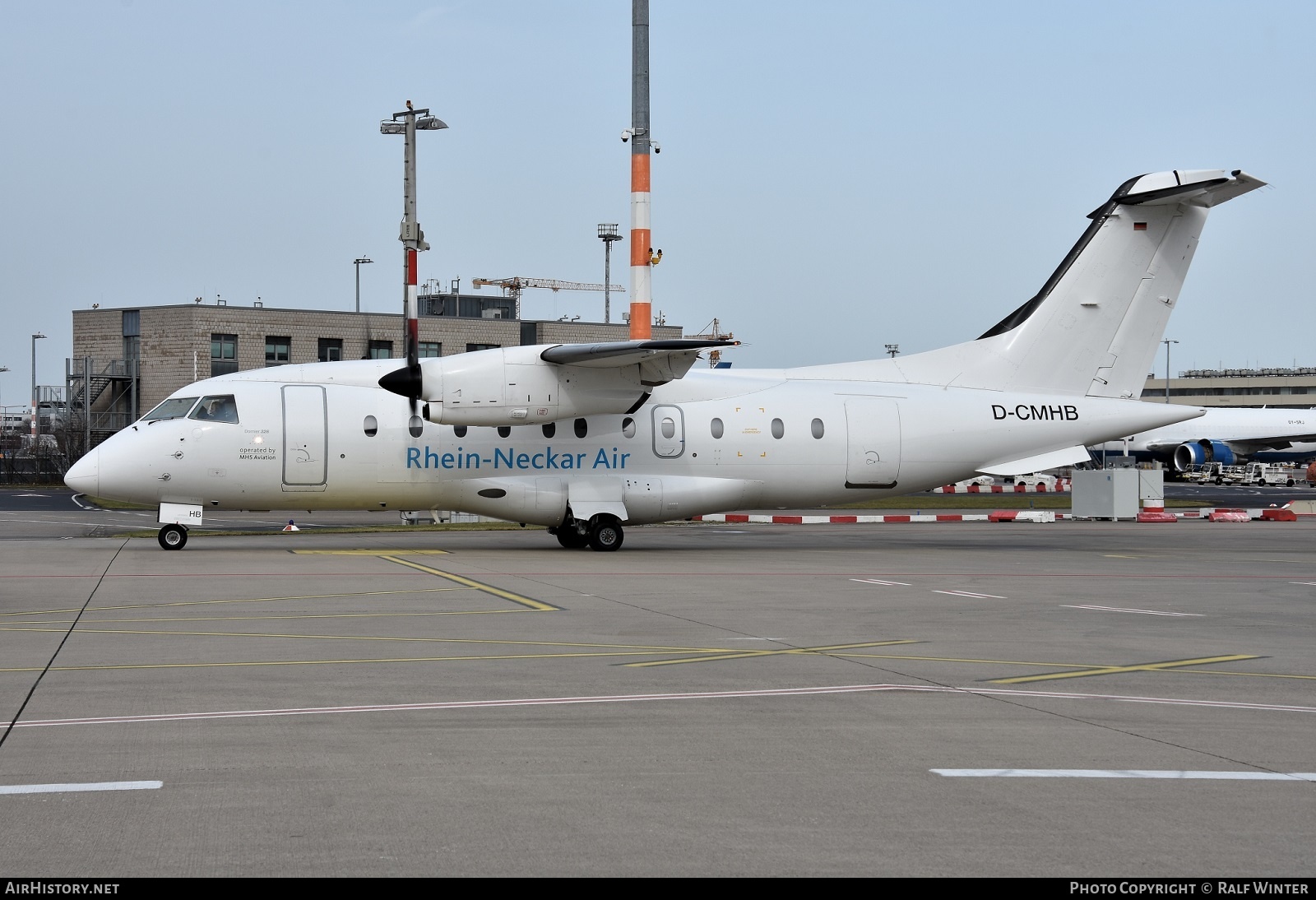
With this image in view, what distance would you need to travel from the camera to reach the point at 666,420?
24.5m

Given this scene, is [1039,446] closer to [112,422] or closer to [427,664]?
[427,664]

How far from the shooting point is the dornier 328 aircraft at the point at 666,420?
22812 millimetres

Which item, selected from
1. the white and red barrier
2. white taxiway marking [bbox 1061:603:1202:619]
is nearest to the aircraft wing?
white taxiway marking [bbox 1061:603:1202:619]

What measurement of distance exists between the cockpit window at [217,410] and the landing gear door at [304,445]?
93cm

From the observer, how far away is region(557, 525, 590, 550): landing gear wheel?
2433 centimetres

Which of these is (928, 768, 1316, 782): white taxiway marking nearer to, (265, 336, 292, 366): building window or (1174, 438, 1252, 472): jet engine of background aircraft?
(1174, 438, 1252, 472): jet engine of background aircraft

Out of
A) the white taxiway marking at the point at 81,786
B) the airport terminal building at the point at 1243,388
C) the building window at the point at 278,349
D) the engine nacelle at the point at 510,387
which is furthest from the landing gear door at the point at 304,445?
the airport terminal building at the point at 1243,388

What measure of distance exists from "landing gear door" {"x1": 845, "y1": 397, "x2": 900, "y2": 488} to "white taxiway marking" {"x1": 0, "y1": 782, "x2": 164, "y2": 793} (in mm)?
20111

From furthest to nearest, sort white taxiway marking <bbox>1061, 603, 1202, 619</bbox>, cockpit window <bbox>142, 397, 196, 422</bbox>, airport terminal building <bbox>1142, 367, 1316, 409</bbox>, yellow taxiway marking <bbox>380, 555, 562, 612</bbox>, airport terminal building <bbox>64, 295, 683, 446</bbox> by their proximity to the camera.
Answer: airport terminal building <bbox>1142, 367, 1316, 409</bbox>, airport terminal building <bbox>64, 295, 683, 446</bbox>, cockpit window <bbox>142, 397, 196, 422</bbox>, yellow taxiway marking <bbox>380, 555, 562, 612</bbox>, white taxiway marking <bbox>1061, 603, 1202, 619</bbox>

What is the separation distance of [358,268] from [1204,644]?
78678 millimetres

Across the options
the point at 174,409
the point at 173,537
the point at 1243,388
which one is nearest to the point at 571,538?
the point at 173,537

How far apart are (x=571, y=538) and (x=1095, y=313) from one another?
12.1 metres

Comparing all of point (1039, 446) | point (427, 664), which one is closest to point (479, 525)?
point (1039, 446)

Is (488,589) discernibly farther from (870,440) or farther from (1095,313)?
(1095,313)
